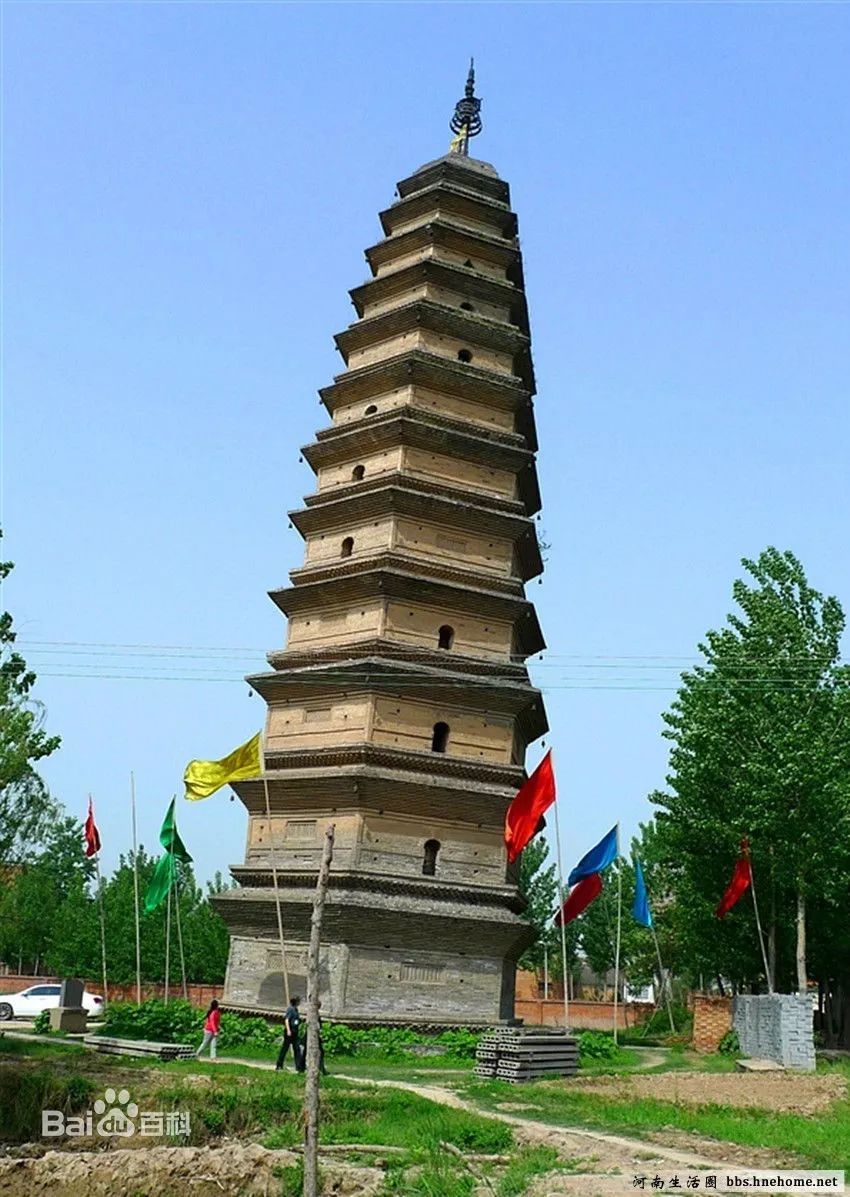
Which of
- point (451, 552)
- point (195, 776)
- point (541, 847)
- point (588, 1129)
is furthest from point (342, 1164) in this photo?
point (541, 847)

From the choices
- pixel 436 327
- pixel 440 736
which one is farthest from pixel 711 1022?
pixel 436 327

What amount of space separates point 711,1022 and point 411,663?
506 inches

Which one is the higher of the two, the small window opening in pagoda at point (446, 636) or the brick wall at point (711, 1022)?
the small window opening in pagoda at point (446, 636)

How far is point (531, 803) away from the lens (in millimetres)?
21359

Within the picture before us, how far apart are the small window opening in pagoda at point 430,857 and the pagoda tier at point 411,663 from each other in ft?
0.13

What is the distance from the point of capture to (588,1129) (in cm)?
1282

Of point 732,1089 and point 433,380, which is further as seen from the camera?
point 433,380

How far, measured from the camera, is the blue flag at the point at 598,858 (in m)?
22.9

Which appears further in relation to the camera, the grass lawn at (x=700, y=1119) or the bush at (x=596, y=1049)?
the bush at (x=596, y=1049)

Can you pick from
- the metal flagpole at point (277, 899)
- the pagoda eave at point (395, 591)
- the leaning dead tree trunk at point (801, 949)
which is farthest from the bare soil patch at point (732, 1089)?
the pagoda eave at point (395, 591)

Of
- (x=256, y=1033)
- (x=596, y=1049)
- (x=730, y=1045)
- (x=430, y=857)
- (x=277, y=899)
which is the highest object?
(x=430, y=857)

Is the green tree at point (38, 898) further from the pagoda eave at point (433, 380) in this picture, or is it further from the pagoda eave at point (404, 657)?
the pagoda eave at point (433, 380)

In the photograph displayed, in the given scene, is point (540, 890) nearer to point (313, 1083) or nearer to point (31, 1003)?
point (31, 1003)

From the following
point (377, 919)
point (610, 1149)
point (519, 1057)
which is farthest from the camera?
point (377, 919)
